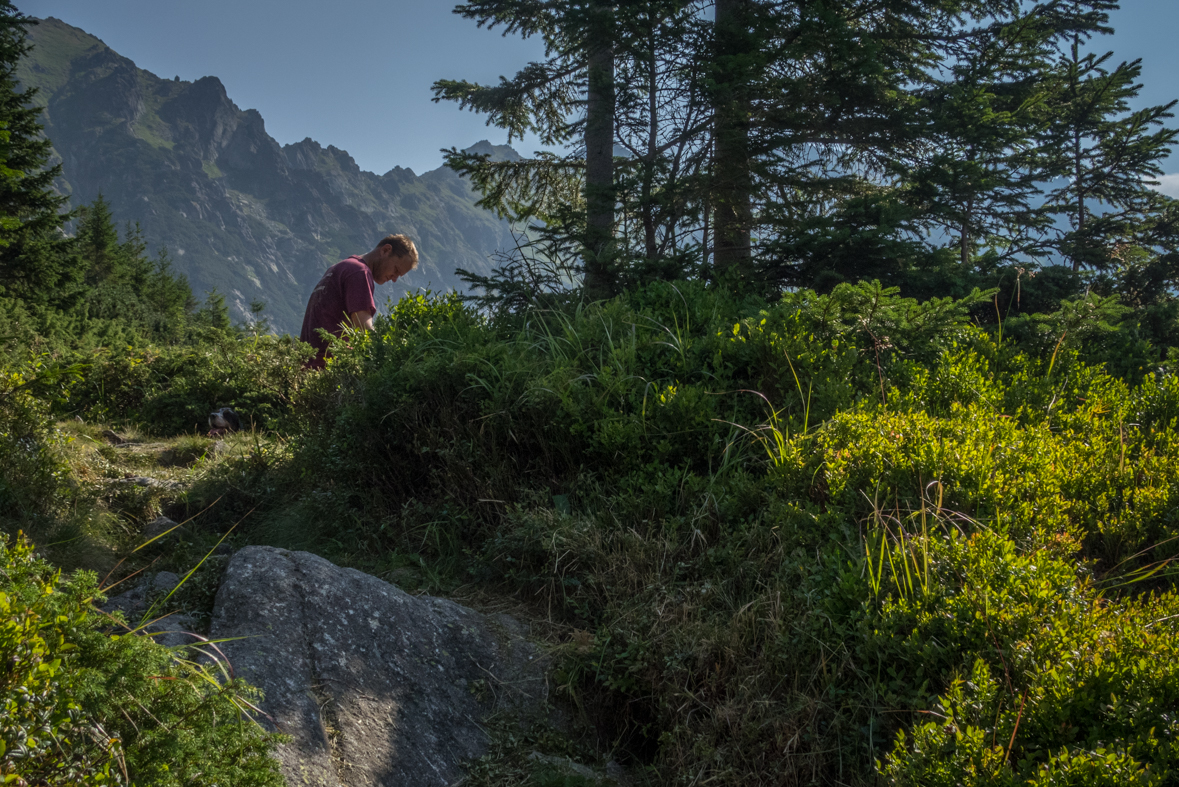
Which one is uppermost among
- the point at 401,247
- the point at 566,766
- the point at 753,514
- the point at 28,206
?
the point at 28,206

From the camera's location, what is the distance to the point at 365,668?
2.50 meters

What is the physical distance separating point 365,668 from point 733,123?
5.80 metres

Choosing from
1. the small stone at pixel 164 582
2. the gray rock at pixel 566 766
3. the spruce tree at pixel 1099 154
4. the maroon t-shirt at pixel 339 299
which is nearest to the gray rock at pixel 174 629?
the small stone at pixel 164 582

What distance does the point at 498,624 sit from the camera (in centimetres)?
298

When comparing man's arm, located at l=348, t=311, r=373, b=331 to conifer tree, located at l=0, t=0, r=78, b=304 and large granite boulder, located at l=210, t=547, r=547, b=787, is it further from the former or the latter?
conifer tree, located at l=0, t=0, r=78, b=304

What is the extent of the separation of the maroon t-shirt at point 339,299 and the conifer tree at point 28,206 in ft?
33.3

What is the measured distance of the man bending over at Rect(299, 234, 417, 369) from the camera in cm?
600

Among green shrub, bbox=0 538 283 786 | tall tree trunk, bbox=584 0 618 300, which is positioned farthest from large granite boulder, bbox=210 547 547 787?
tall tree trunk, bbox=584 0 618 300

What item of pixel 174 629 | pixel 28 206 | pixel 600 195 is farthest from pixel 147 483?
pixel 28 206

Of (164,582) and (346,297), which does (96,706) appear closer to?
(164,582)

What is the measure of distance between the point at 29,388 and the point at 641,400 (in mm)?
3532

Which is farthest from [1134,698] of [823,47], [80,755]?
[823,47]

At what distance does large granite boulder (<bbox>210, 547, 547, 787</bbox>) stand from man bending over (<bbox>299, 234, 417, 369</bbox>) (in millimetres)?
3505

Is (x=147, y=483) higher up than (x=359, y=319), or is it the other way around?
(x=359, y=319)
